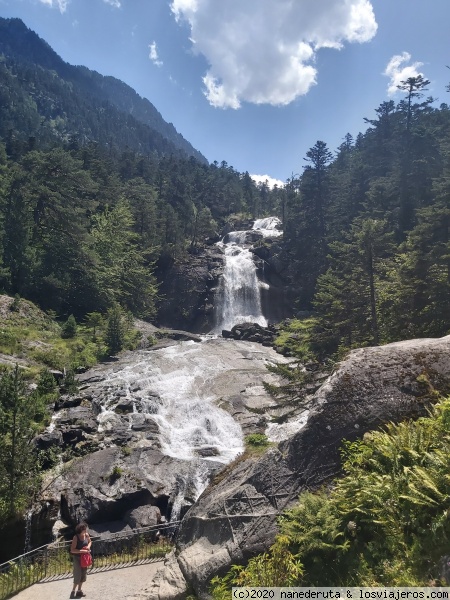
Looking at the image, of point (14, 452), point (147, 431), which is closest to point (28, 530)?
point (14, 452)

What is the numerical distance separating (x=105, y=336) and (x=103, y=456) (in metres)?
19.5

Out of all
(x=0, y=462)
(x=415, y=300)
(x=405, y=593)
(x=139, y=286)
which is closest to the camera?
(x=405, y=593)

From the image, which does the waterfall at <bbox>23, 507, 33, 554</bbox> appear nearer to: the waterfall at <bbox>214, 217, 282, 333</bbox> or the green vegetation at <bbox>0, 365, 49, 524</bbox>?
the green vegetation at <bbox>0, 365, 49, 524</bbox>

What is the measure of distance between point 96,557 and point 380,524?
12.0 metres

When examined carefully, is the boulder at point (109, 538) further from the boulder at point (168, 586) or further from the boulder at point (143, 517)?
the boulder at point (168, 586)

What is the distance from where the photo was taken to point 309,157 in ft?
206

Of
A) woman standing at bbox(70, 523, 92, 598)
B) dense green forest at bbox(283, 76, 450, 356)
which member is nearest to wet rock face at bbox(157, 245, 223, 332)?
dense green forest at bbox(283, 76, 450, 356)

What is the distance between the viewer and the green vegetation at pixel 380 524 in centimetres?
487

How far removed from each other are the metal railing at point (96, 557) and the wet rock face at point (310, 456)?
206 inches

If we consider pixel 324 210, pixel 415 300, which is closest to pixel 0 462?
pixel 415 300

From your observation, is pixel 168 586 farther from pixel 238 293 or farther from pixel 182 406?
pixel 238 293

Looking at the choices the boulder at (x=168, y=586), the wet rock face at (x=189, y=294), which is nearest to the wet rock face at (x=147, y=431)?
the boulder at (x=168, y=586)

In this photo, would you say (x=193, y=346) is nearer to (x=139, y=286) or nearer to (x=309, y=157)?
(x=139, y=286)

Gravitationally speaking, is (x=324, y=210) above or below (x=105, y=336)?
above
